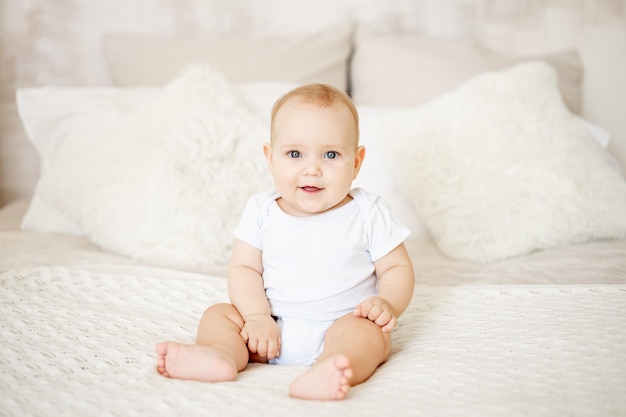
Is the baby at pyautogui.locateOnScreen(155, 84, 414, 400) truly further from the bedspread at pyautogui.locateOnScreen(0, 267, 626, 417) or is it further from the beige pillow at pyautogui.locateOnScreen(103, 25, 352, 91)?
the beige pillow at pyautogui.locateOnScreen(103, 25, 352, 91)

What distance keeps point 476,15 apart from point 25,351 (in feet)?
6.52

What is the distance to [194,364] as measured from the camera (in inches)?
37.0

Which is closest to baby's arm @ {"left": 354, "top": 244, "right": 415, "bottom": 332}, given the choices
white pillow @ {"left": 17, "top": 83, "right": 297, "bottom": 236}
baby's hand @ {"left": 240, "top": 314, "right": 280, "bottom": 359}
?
baby's hand @ {"left": 240, "top": 314, "right": 280, "bottom": 359}

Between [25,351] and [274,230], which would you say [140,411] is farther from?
[274,230]

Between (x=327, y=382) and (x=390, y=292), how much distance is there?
0.30 meters

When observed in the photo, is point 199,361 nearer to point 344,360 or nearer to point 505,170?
point 344,360

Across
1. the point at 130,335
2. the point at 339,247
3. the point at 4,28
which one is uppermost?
the point at 4,28

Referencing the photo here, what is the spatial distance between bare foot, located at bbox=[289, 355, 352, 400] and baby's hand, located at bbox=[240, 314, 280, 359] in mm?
187

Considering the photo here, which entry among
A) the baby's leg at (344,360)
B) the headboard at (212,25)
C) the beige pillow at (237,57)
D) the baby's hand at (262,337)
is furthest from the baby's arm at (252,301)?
the headboard at (212,25)

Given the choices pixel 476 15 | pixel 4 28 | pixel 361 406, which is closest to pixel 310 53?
pixel 476 15

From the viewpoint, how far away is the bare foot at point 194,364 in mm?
937

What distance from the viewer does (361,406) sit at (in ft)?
2.73

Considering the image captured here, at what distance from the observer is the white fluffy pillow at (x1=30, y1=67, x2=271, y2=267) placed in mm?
1623

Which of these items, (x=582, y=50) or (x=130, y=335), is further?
(x=582, y=50)
